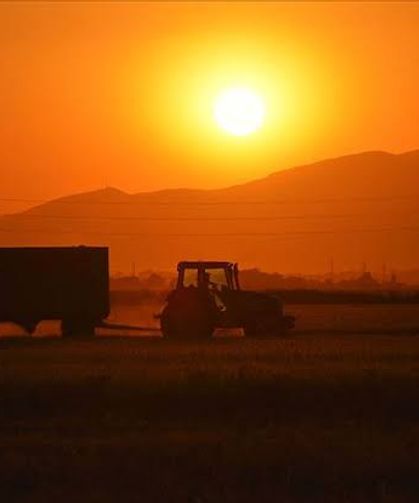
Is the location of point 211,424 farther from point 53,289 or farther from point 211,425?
point 53,289

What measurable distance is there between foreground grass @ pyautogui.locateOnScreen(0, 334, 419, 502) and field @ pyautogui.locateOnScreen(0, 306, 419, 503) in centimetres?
3

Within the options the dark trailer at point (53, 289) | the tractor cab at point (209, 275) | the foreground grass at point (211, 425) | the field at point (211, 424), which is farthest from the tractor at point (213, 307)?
the foreground grass at point (211, 425)

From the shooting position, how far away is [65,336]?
163 feet

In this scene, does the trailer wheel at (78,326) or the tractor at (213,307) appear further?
the trailer wheel at (78,326)

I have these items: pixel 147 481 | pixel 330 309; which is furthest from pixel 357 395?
pixel 330 309

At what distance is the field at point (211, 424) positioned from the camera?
18062 mm

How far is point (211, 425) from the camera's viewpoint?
23547 mm

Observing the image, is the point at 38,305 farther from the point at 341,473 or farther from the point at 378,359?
the point at 341,473

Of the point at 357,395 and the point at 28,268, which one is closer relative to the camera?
the point at 357,395

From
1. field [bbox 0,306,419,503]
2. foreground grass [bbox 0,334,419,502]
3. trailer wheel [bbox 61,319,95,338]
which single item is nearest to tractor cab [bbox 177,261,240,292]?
trailer wheel [bbox 61,319,95,338]

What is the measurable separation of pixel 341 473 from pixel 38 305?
32861 mm

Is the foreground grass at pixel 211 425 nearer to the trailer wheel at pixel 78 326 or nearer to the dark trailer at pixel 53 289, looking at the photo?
the dark trailer at pixel 53 289

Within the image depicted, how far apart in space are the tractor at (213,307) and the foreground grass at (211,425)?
8424 millimetres

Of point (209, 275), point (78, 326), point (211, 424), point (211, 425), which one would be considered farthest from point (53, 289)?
point (211, 425)
